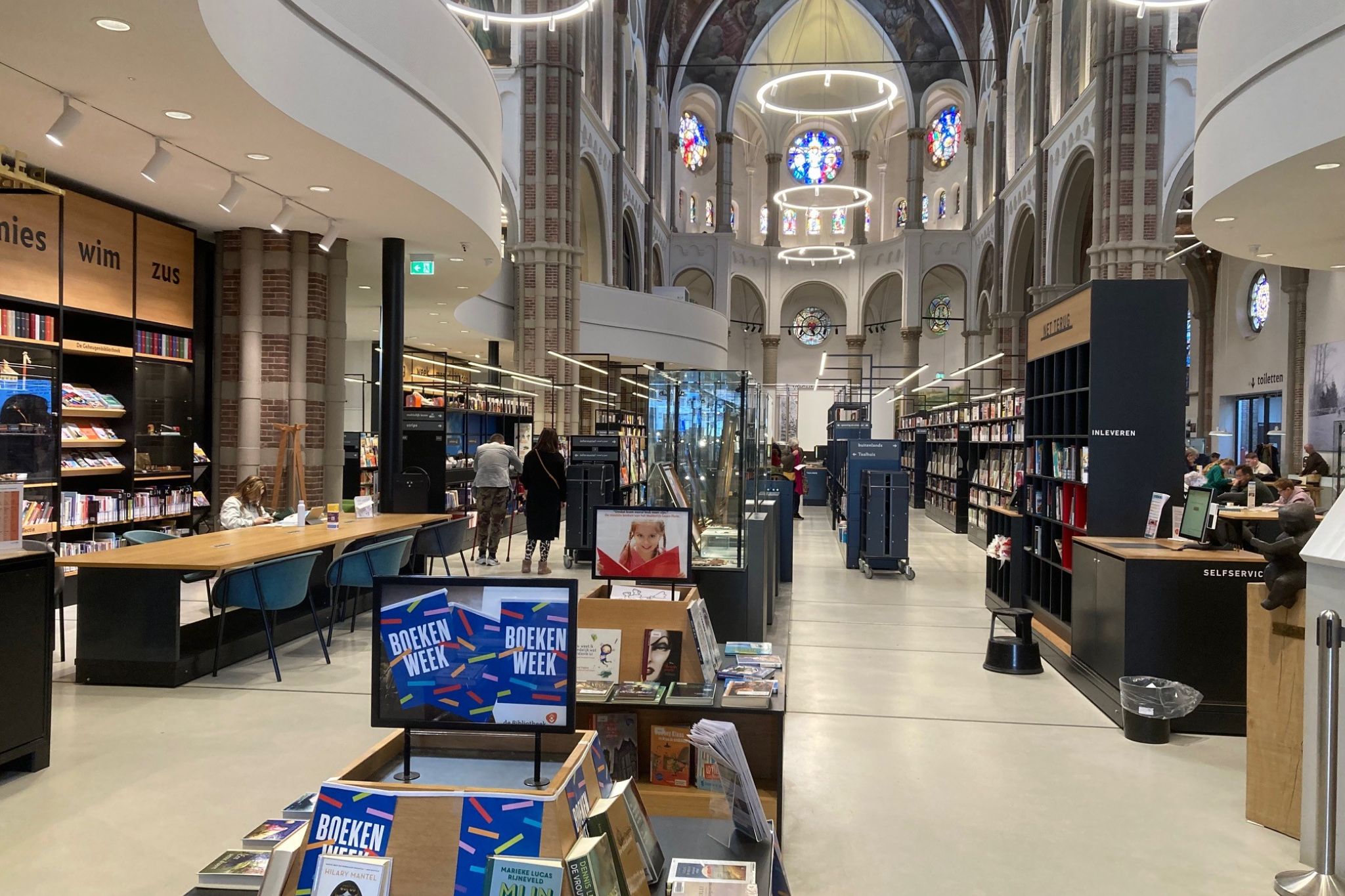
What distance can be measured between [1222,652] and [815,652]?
265 centimetres

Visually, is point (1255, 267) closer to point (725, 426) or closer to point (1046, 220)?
point (1046, 220)

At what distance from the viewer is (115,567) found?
212 inches

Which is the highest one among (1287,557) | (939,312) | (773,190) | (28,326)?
(773,190)

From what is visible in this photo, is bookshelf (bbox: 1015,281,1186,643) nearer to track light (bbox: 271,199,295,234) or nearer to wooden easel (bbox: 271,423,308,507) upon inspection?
track light (bbox: 271,199,295,234)

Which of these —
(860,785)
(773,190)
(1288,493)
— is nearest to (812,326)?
(773,190)

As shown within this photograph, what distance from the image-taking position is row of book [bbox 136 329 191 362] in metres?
8.49

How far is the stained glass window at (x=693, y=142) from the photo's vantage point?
110ft

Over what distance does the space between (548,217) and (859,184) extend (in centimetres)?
1982

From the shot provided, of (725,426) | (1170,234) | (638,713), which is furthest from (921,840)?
(1170,234)

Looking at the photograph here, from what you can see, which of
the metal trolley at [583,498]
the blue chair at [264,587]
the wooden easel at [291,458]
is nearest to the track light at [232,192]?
the wooden easel at [291,458]

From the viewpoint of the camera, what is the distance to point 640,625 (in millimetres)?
3414

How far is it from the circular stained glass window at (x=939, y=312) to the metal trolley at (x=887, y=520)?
2319 cm

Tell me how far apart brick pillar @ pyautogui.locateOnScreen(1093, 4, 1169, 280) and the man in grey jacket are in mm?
11000

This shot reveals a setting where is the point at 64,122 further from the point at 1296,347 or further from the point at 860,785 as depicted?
the point at 1296,347
